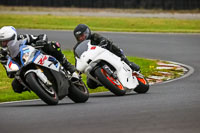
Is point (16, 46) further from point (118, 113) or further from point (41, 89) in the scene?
point (118, 113)

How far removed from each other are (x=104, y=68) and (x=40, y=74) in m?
1.86

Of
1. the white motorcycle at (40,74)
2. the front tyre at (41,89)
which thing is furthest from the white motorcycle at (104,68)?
the front tyre at (41,89)

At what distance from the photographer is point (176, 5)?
3978 centimetres

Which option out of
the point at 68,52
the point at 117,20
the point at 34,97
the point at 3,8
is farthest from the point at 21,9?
the point at 34,97

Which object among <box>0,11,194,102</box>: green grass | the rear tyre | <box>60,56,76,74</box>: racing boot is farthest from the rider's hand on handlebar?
<box>0,11,194,102</box>: green grass

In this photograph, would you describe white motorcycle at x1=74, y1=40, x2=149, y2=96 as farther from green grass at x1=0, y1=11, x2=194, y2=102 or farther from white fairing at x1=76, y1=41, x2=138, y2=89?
green grass at x1=0, y1=11, x2=194, y2=102

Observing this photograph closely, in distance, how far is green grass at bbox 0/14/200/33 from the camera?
109 feet

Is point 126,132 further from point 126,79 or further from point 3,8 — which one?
point 3,8

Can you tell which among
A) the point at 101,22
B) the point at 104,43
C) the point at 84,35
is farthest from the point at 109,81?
the point at 101,22

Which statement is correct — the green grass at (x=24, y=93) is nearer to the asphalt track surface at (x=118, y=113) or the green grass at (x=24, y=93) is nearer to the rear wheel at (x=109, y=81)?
the asphalt track surface at (x=118, y=113)

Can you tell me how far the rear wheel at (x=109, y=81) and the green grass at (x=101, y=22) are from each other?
21949 millimetres

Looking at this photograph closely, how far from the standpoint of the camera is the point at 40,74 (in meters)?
8.88

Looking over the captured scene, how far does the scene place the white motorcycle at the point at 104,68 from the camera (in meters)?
10.4

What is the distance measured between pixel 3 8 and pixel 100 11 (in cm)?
800
